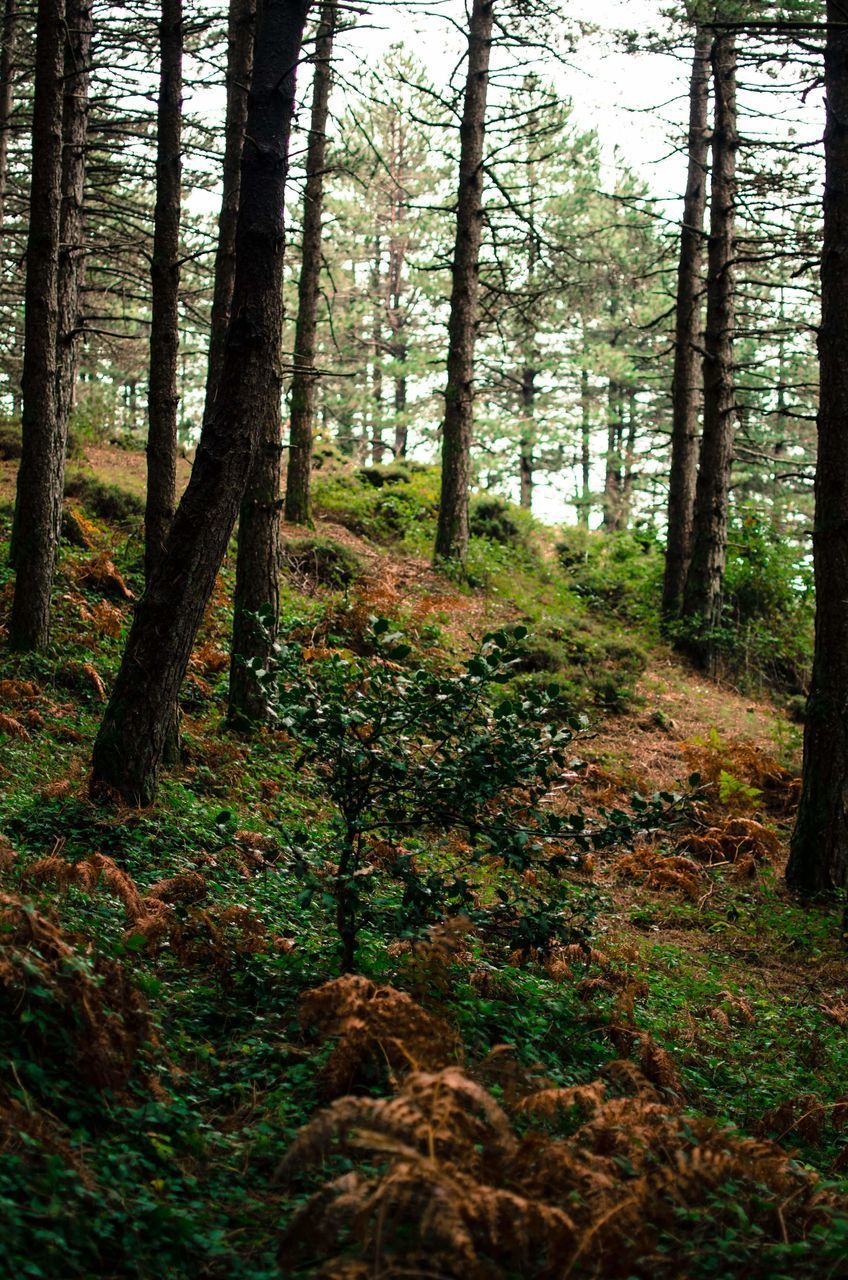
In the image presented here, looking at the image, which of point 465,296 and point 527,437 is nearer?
point 465,296

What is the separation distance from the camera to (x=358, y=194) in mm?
31969

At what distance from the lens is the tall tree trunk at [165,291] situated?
977 centimetres

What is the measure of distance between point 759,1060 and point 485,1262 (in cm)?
329

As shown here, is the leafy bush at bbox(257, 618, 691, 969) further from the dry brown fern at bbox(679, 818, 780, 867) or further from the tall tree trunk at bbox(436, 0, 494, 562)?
Answer: the tall tree trunk at bbox(436, 0, 494, 562)

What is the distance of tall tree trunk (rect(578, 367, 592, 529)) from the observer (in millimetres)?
32406

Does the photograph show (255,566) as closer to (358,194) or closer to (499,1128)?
(499,1128)

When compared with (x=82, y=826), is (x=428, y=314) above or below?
above

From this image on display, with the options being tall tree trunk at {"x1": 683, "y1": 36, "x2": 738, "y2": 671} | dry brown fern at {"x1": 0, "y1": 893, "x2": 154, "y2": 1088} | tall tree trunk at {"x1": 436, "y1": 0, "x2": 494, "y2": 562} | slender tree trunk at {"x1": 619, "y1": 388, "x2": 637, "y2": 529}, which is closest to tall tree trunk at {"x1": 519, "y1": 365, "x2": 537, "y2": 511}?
slender tree trunk at {"x1": 619, "y1": 388, "x2": 637, "y2": 529}

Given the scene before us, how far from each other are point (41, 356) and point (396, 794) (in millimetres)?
6625

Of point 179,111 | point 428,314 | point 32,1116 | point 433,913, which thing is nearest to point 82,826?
point 433,913

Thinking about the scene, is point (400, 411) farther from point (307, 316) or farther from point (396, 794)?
point (396, 794)

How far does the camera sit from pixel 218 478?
673cm

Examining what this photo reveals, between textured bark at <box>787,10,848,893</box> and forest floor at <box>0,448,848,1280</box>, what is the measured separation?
0.52m

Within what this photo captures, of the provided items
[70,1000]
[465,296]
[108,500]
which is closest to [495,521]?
[465,296]
